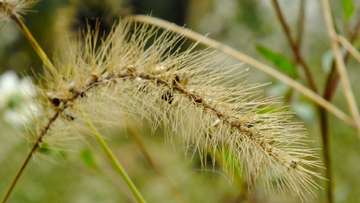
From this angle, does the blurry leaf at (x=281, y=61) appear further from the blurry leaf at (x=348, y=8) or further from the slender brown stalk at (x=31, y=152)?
the slender brown stalk at (x=31, y=152)

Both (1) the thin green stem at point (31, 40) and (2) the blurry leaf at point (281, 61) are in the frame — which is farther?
(2) the blurry leaf at point (281, 61)

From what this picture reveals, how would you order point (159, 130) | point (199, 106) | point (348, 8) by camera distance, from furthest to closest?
1. point (159, 130)
2. point (348, 8)
3. point (199, 106)

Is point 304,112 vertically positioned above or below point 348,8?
below

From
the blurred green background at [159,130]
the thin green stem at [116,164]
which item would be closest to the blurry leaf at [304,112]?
the blurred green background at [159,130]

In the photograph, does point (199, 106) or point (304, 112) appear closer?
point (199, 106)

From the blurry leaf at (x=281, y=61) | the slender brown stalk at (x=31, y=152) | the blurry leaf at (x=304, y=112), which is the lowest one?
the slender brown stalk at (x=31, y=152)

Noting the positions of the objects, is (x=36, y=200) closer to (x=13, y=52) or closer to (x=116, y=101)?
(x=13, y=52)

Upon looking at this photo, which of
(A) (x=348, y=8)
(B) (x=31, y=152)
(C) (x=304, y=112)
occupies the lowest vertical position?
(B) (x=31, y=152)

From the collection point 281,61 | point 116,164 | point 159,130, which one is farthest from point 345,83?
point 159,130

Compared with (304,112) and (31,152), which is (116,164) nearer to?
(31,152)
